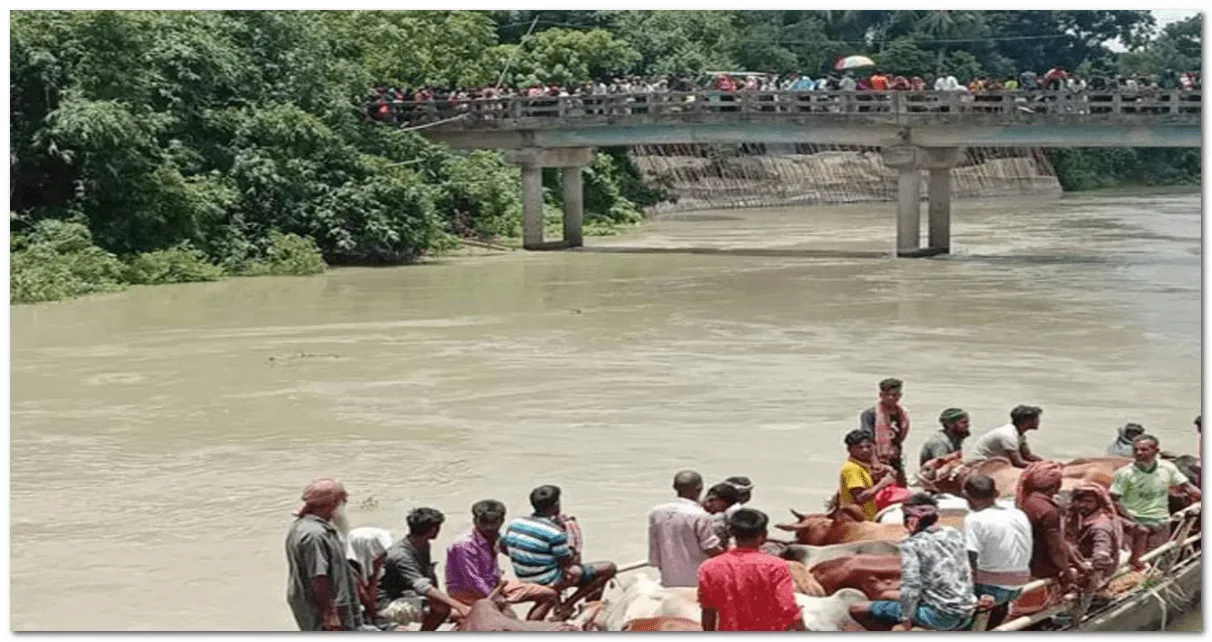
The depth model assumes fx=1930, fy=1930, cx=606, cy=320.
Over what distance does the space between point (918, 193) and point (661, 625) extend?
29.6 metres

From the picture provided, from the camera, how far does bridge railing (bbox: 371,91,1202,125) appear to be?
114ft

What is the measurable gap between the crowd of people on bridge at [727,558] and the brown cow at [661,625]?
7.7 inches

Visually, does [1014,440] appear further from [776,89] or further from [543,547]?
[776,89]

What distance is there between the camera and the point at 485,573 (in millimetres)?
8461

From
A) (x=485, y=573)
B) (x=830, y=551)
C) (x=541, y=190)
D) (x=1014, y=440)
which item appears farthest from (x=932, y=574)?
(x=541, y=190)

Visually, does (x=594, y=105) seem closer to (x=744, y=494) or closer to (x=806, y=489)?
(x=806, y=489)

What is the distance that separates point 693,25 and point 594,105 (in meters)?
27.5

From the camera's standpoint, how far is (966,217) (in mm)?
51938

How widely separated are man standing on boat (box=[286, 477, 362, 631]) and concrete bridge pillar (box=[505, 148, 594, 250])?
32.3m

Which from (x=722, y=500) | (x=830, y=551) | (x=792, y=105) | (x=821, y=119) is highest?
(x=792, y=105)

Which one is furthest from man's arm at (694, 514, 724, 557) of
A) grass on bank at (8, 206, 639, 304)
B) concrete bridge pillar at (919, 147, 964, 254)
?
concrete bridge pillar at (919, 147, 964, 254)

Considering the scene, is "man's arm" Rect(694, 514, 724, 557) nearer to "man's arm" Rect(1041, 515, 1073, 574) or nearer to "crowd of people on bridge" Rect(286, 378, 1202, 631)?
"crowd of people on bridge" Rect(286, 378, 1202, 631)

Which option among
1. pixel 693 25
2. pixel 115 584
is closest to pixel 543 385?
pixel 115 584

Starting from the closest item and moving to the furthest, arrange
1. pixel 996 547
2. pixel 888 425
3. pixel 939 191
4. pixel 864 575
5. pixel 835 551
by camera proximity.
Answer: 1. pixel 996 547
2. pixel 864 575
3. pixel 835 551
4. pixel 888 425
5. pixel 939 191
